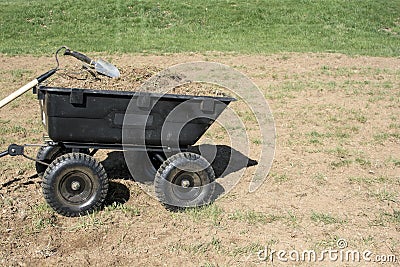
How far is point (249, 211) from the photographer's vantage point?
443cm

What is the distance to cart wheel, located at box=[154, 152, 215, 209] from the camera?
13.9 feet

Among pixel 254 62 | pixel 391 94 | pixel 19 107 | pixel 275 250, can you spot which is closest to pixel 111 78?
pixel 275 250

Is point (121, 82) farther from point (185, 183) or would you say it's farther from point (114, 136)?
point (185, 183)

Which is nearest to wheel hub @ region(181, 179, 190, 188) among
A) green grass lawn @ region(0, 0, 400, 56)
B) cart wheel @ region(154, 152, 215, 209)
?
cart wheel @ region(154, 152, 215, 209)

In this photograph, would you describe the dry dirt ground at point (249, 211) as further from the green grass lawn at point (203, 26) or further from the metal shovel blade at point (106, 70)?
the green grass lawn at point (203, 26)

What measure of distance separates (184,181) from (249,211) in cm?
64

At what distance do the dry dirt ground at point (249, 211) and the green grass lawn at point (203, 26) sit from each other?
19.4 feet

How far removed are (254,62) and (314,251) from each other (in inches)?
298

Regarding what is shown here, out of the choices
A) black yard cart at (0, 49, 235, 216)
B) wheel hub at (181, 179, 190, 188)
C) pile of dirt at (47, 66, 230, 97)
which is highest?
pile of dirt at (47, 66, 230, 97)

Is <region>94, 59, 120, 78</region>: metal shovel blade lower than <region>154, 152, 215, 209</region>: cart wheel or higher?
higher

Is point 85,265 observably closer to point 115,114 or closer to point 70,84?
point 115,114

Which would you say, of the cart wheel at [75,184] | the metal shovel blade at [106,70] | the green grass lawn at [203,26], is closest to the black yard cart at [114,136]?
the cart wheel at [75,184]

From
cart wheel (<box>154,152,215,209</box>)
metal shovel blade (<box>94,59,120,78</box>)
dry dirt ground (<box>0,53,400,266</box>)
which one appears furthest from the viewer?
metal shovel blade (<box>94,59,120,78</box>)

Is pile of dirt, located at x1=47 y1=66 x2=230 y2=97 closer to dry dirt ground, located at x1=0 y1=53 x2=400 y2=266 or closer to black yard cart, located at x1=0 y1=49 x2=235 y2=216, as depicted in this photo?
dry dirt ground, located at x1=0 y1=53 x2=400 y2=266
